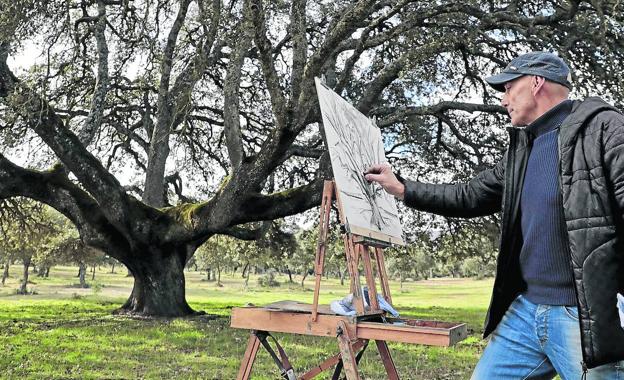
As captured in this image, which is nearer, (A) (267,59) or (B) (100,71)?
(A) (267,59)

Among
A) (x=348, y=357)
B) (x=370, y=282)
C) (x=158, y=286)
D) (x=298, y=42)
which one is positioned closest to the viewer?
(x=348, y=357)

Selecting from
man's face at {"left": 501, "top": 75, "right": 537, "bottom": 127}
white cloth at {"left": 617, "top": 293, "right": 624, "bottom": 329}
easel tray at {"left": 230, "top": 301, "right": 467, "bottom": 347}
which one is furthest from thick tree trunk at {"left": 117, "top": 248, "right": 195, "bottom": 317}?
white cloth at {"left": 617, "top": 293, "right": 624, "bottom": 329}

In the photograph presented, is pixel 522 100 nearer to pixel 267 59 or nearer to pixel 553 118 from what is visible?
pixel 553 118

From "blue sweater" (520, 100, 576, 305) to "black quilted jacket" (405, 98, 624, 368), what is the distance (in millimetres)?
57

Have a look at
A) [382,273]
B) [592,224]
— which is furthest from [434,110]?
[592,224]

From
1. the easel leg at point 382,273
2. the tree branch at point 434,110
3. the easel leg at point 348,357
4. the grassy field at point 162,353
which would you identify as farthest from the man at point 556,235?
the tree branch at point 434,110

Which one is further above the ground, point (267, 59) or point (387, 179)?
point (267, 59)

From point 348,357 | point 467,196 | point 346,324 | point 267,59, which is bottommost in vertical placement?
point 348,357

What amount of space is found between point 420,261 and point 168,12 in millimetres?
42518

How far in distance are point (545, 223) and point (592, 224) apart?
0.91ft

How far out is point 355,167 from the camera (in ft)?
12.2

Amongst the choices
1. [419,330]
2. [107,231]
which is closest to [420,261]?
[107,231]

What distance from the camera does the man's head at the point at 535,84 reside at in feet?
7.87

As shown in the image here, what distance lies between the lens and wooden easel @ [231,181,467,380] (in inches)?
119
